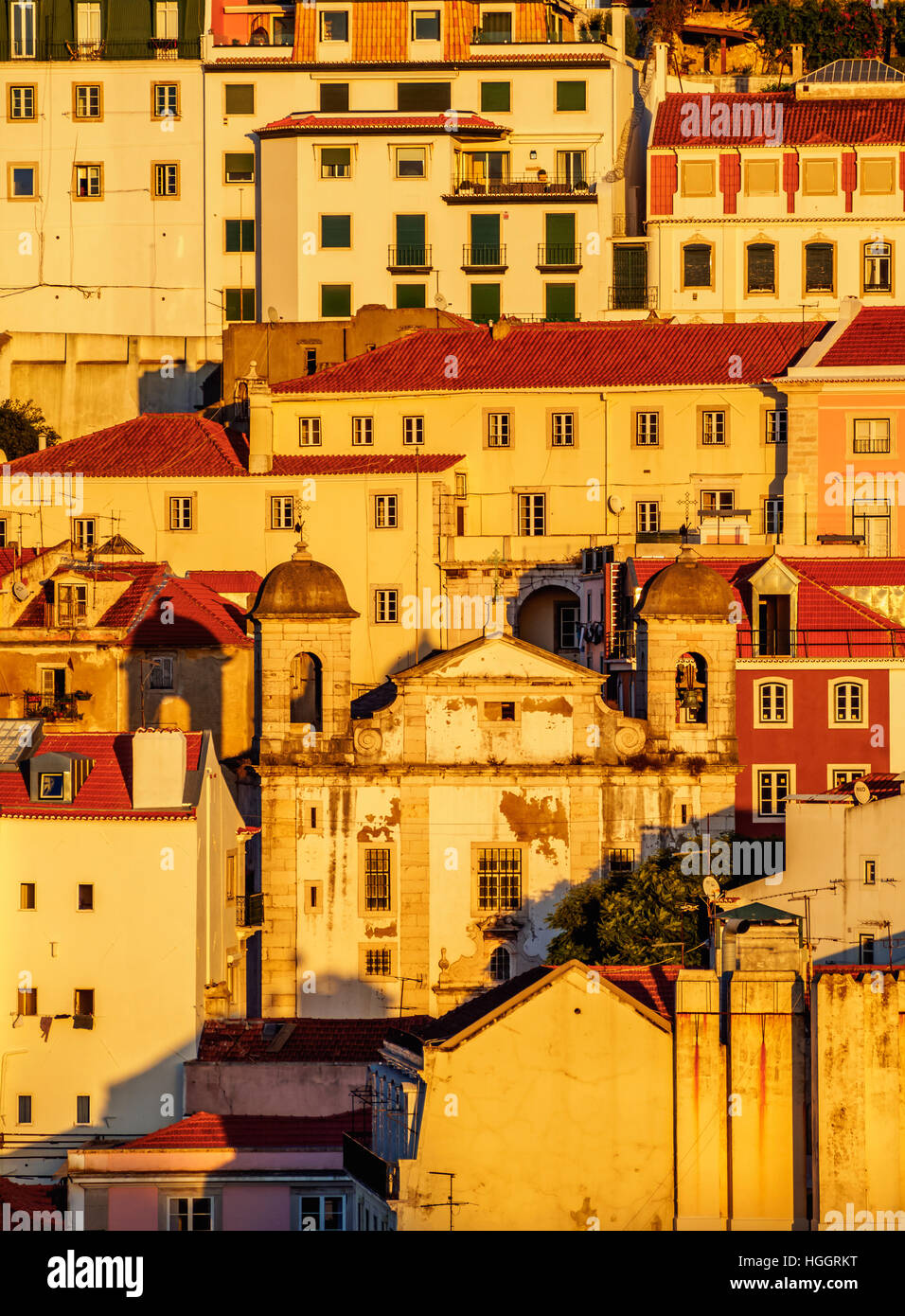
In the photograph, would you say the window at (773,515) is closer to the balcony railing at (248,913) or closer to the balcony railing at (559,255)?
the balcony railing at (559,255)

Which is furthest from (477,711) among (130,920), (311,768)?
(130,920)

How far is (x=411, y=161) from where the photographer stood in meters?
102

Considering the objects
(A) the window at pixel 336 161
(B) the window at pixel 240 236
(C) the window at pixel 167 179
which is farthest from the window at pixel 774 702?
(C) the window at pixel 167 179

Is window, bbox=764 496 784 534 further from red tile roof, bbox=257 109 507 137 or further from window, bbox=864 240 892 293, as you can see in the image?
red tile roof, bbox=257 109 507 137

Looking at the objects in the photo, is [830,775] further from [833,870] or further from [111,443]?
[111,443]

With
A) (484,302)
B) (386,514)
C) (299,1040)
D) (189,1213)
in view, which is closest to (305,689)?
(386,514)

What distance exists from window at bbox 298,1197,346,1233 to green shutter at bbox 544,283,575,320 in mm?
45656

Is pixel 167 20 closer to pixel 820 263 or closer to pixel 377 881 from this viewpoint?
pixel 820 263

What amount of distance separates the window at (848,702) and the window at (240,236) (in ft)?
111

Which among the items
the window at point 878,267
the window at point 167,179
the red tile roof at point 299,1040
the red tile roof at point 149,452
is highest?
the window at point 167,179

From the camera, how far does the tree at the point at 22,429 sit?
99.0 m

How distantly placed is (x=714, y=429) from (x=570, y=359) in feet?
15.3

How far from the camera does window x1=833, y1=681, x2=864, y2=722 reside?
75.6 metres

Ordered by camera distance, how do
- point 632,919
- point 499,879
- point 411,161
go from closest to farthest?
point 632,919 < point 499,879 < point 411,161
